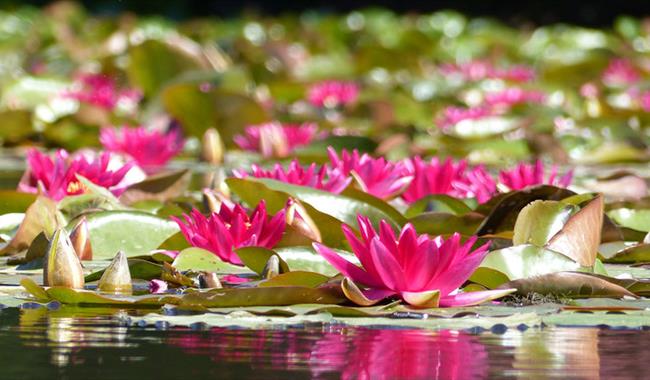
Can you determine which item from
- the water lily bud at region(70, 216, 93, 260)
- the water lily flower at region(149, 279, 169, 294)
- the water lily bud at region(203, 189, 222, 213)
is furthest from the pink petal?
the water lily bud at region(203, 189, 222, 213)

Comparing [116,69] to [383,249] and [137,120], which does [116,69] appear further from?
[383,249]

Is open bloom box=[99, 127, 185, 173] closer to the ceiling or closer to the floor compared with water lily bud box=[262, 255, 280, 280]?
closer to the ceiling

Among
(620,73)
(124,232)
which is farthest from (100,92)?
(124,232)

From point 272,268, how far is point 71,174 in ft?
3.20

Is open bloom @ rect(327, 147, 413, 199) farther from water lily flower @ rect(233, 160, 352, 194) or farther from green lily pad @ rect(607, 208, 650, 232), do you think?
Result: green lily pad @ rect(607, 208, 650, 232)

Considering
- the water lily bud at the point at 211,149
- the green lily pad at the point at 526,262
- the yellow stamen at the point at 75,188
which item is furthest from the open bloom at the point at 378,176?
the water lily bud at the point at 211,149

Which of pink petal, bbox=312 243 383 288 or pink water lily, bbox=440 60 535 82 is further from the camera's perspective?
pink water lily, bbox=440 60 535 82

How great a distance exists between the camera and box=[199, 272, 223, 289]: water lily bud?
8.46ft

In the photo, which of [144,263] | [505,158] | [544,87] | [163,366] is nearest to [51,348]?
[163,366]

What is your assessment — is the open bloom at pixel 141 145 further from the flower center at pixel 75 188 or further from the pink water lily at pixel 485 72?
the pink water lily at pixel 485 72

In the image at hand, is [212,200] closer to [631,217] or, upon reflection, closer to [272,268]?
[272,268]

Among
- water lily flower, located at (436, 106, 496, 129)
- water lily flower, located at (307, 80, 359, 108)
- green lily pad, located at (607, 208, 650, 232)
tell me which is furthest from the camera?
water lily flower, located at (307, 80, 359, 108)

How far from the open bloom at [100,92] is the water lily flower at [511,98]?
1.80m

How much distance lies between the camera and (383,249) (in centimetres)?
237
